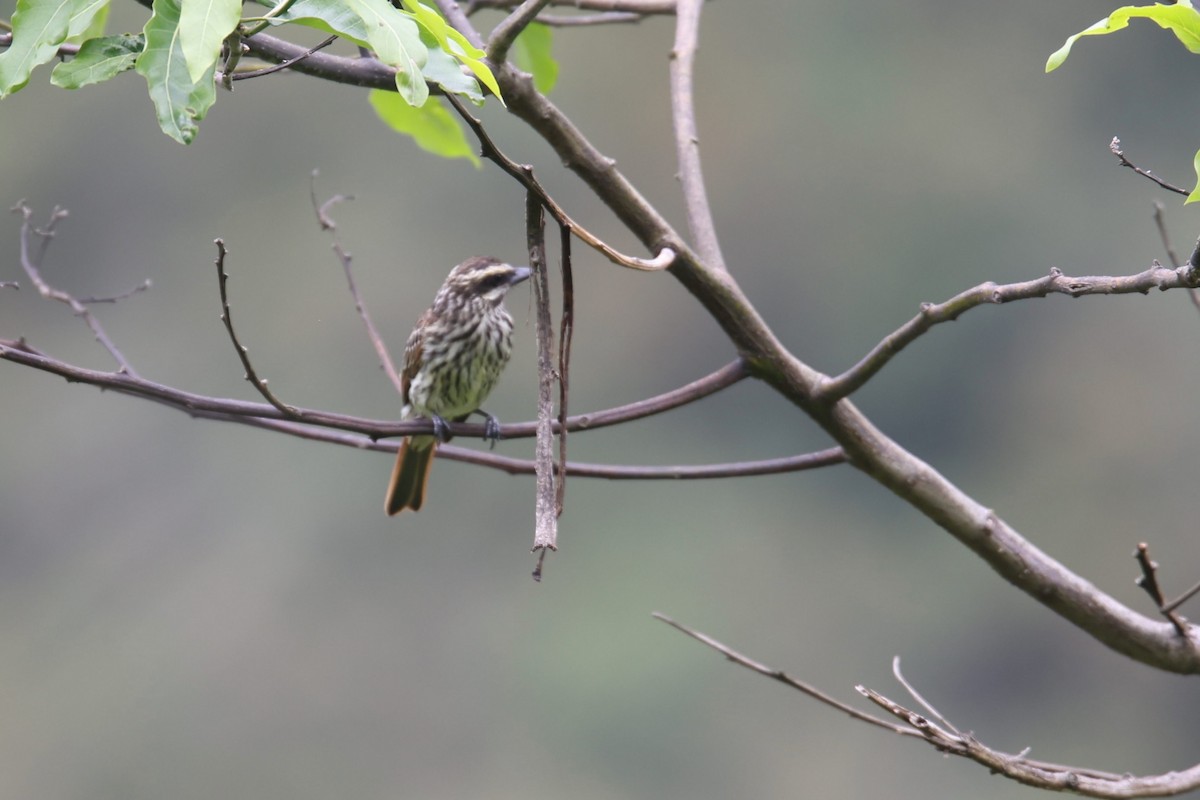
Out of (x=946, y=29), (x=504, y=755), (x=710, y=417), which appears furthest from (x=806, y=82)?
(x=504, y=755)

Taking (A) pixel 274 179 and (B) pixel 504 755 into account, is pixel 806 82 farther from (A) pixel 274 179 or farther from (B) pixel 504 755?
(B) pixel 504 755

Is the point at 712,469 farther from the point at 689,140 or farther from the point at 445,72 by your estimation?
the point at 445,72

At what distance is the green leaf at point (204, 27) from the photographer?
4.44 ft

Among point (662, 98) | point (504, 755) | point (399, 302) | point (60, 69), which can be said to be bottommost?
point (60, 69)

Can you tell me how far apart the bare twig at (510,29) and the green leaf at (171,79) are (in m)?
0.56

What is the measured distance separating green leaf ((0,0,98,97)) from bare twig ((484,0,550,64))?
2.04 ft

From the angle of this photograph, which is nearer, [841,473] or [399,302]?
[399,302]

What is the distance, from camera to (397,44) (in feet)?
4.70

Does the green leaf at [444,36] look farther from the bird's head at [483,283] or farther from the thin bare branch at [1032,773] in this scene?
the bird's head at [483,283]

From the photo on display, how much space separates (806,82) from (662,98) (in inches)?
108

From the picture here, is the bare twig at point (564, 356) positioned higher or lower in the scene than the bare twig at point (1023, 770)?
higher

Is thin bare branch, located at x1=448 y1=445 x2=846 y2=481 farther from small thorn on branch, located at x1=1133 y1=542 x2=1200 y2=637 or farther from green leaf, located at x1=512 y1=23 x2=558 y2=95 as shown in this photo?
green leaf, located at x1=512 y1=23 x2=558 y2=95

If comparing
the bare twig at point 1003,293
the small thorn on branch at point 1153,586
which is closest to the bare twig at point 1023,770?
the small thorn on branch at point 1153,586

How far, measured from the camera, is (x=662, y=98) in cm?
2038
